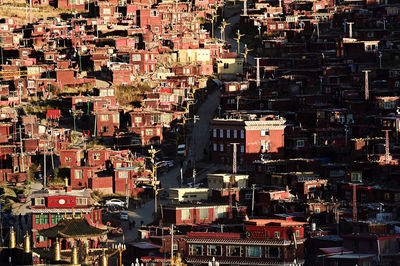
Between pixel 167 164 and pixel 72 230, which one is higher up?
pixel 167 164

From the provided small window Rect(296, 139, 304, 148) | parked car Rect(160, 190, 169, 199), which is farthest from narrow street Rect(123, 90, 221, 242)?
small window Rect(296, 139, 304, 148)

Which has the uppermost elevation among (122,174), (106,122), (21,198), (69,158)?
(106,122)

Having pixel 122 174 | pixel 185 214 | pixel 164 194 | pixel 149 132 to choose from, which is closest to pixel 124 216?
pixel 185 214

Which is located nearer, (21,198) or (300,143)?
(21,198)

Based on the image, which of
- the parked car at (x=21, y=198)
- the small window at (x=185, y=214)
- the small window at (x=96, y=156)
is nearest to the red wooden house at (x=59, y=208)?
the parked car at (x=21, y=198)

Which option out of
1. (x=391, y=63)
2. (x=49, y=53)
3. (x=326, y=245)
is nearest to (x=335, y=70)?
(x=391, y=63)

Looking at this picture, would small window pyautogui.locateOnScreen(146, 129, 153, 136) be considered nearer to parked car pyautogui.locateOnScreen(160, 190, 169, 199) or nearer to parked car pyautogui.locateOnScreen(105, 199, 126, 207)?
parked car pyautogui.locateOnScreen(160, 190, 169, 199)

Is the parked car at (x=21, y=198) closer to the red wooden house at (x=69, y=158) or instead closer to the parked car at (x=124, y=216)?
the parked car at (x=124, y=216)

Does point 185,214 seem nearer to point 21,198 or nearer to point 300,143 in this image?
point 21,198
